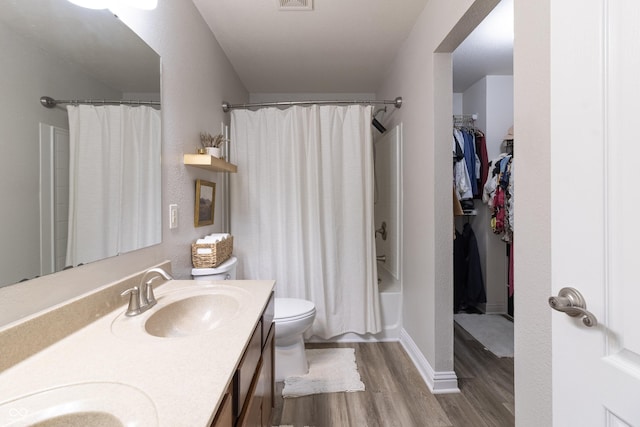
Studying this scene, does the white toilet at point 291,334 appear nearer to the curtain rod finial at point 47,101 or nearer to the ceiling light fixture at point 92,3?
the curtain rod finial at point 47,101

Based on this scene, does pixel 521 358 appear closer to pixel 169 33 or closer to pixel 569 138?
pixel 569 138

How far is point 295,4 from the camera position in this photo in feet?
5.32

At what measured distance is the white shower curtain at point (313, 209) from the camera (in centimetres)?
215

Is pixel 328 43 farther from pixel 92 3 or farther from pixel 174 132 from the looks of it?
pixel 92 3

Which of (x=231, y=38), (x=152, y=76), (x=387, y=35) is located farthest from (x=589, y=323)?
(x=231, y=38)

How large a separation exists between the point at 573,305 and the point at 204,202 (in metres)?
1.74

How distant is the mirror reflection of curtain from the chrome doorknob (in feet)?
4.21

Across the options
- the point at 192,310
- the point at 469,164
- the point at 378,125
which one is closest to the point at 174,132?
the point at 192,310

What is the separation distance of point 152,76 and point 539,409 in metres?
1.88

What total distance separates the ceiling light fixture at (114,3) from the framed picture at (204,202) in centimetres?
84

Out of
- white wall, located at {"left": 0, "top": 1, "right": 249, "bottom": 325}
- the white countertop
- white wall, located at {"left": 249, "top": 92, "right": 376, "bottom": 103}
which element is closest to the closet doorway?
white wall, located at {"left": 249, "top": 92, "right": 376, "bottom": 103}

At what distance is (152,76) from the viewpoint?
1179 millimetres

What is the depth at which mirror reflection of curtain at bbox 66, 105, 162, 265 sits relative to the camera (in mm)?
821

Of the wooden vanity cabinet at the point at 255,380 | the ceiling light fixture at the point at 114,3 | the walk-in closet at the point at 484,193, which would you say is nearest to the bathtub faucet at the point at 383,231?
the walk-in closet at the point at 484,193
